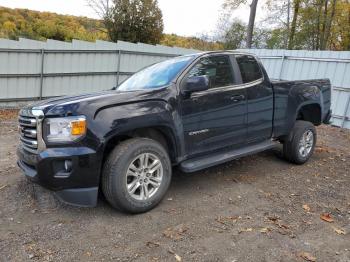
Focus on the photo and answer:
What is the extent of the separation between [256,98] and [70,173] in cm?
295

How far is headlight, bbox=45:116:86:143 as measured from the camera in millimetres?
3590

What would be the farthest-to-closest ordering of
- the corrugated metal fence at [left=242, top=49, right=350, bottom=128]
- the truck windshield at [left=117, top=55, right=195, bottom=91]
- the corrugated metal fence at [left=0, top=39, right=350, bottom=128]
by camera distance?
the corrugated metal fence at [left=0, top=39, right=350, bottom=128], the corrugated metal fence at [left=242, top=49, right=350, bottom=128], the truck windshield at [left=117, top=55, right=195, bottom=91]

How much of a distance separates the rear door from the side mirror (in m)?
1.05

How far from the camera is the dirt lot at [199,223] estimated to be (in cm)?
336

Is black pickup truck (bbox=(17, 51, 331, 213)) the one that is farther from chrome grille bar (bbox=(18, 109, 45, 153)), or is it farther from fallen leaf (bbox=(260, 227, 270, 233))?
fallen leaf (bbox=(260, 227, 270, 233))

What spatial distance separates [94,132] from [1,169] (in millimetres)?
2619

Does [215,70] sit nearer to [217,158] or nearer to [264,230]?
[217,158]

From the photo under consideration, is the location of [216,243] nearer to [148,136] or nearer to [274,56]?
[148,136]

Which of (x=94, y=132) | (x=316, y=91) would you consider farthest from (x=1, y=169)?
(x=316, y=91)

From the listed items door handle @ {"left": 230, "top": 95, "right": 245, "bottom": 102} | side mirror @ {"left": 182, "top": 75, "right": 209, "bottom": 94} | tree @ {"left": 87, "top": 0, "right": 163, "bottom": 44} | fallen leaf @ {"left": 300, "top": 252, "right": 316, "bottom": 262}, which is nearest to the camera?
fallen leaf @ {"left": 300, "top": 252, "right": 316, "bottom": 262}

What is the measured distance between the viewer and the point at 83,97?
393 cm

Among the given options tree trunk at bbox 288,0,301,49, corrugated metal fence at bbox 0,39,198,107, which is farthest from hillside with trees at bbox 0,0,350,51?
corrugated metal fence at bbox 0,39,198,107

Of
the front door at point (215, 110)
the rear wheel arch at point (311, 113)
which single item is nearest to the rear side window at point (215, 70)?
the front door at point (215, 110)

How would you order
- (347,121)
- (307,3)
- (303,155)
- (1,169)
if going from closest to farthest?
(1,169), (303,155), (347,121), (307,3)
